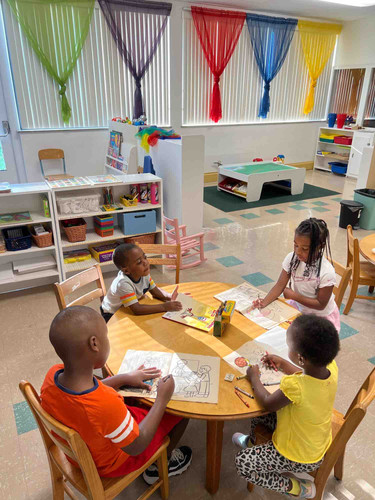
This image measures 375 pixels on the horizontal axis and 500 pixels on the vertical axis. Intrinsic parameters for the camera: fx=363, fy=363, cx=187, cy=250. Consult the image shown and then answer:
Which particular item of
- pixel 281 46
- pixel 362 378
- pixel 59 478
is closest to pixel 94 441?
pixel 59 478

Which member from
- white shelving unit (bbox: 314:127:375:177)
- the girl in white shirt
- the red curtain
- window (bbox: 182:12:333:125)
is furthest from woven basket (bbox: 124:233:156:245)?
white shelving unit (bbox: 314:127:375:177)

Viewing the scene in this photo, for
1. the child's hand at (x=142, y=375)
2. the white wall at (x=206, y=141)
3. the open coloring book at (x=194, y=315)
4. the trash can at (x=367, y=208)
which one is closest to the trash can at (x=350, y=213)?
the trash can at (x=367, y=208)

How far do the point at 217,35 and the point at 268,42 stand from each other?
1.26 meters

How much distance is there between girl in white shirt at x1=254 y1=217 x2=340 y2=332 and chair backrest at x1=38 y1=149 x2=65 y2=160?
4.95 metres

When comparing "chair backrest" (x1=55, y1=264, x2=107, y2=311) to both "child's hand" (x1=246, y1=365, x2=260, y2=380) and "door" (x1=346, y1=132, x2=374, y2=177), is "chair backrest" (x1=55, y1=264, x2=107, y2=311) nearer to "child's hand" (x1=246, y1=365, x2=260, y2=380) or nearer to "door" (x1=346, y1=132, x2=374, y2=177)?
"child's hand" (x1=246, y1=365, x2=260, y2=380)

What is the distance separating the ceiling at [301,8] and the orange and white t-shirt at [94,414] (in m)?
6.98

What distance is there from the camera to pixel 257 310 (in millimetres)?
1979

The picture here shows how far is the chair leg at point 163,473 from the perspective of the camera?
1540 mm

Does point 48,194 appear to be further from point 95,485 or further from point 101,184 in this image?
point 95,485

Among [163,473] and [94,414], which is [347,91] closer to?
[163,473]

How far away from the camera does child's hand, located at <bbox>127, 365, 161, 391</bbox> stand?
1.45 metres

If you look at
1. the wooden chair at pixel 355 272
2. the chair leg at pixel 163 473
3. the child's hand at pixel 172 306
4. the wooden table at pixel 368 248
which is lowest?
the chair leg at pixel 163 473

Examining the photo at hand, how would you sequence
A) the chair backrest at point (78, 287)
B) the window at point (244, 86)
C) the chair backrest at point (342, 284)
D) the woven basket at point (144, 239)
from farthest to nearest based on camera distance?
the window at point (244, 86) → the woven basket at point (144, 239) → the chair backrest at point (342, 284) → the chair backrest at point (78, 287)

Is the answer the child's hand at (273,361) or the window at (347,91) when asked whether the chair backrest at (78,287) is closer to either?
the child's hand at (273,361)
